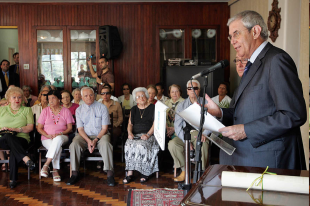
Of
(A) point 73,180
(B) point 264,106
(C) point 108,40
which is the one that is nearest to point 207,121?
(B) point 264,106

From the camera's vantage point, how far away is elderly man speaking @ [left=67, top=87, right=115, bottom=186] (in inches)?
170

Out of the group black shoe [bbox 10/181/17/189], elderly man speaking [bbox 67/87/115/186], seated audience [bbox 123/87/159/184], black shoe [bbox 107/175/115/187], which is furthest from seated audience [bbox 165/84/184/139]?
black shoe [bbox 10/181/17/189]

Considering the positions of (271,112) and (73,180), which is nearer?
(271,112)

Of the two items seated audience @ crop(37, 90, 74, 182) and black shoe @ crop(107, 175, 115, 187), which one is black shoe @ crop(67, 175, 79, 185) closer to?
seated audience @ crop(37, 90, 74, 182)

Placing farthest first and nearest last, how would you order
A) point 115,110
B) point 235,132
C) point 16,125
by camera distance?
point 115,110 < point 16,125 < point 235,132

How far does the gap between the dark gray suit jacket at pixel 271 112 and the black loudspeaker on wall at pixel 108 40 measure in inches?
230

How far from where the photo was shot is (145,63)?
7.80 m

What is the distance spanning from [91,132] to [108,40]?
10.7ft

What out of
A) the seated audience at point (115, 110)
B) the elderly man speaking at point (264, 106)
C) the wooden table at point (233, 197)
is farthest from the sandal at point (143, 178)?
the wooden table at point (233, 197)

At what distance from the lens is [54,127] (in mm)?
4617

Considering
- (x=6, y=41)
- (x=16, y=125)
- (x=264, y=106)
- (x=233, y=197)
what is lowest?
(x=16, y=125)

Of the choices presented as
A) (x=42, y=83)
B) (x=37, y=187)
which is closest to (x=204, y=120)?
(x=37, y=187)

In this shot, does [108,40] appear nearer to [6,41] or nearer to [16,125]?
[16,125]

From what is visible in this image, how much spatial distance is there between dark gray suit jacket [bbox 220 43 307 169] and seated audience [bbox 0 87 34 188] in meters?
3.39
